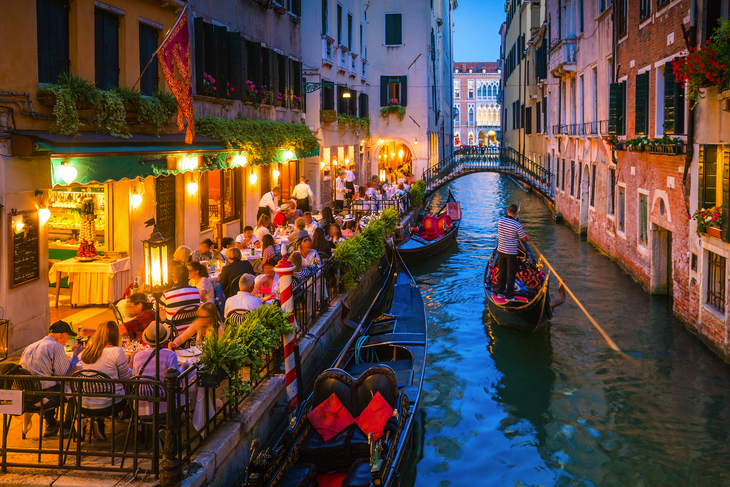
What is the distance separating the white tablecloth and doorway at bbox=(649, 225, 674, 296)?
9160 mm

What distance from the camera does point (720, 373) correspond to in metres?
8.67

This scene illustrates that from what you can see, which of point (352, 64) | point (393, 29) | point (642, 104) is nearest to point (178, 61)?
point (642, 104)

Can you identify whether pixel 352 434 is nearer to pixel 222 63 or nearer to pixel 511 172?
pixel 222 63

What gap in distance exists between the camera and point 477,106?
314 ft

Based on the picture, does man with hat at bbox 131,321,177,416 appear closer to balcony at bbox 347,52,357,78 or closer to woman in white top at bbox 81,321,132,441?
woman in white top at bbox 81,321,132,441

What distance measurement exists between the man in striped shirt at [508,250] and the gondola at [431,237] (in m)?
5.98

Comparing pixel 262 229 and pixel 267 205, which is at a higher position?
pixel 267 205

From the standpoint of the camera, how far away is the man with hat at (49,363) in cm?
518

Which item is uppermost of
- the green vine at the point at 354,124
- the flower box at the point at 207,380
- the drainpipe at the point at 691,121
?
the green vine at the point at 354,124

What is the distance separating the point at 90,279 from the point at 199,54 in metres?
4.48

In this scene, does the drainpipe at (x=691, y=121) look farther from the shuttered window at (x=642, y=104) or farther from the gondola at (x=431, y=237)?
the gondola at (x=431, y=237)

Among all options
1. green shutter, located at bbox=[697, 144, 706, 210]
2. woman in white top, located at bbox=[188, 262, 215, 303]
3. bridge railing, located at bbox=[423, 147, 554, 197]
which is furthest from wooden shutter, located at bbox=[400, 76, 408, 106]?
woman in white top, located at bbox=[188, 262, 215, 303]

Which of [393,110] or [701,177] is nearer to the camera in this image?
[701,177]

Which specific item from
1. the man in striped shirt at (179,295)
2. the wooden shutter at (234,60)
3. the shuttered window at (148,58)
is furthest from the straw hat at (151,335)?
the wooden shutter at (234,60)
